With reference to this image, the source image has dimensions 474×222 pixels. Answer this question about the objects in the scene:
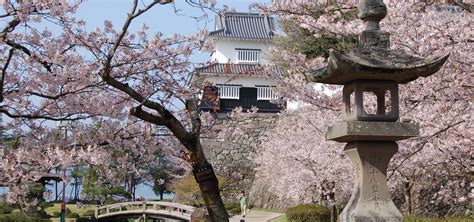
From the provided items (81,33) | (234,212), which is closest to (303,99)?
(81,33)

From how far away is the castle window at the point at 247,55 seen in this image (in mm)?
33312

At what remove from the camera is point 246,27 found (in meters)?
33.9

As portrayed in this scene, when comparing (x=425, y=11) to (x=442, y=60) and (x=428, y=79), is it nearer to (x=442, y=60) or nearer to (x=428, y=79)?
(x=428, y=79)

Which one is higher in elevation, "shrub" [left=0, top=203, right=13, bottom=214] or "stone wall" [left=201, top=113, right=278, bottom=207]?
"stone wall" [left=201, top=113, right=278, bottom=207]

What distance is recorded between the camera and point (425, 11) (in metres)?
7.80

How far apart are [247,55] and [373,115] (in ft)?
91.4

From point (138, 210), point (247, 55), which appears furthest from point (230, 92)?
point (138, 210)

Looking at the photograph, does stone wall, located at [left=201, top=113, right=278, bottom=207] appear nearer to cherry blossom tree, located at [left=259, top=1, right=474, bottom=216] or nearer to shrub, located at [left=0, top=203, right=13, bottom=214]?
shrub, located at [left=0, top=203, right=13, bottom=214]

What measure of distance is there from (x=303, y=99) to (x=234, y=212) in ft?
55.5

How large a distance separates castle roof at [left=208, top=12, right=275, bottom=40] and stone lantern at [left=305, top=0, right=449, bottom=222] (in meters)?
26.9

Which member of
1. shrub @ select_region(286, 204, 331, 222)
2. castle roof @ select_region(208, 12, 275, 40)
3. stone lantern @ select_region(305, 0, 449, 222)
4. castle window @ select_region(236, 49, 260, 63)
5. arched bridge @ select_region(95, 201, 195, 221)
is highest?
castle roof @ select_region(208, 12, 275, 40)

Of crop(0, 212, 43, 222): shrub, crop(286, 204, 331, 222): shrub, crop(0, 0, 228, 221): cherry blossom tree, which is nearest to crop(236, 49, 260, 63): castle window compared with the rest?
crop(0, 212, 43, 222): shrub

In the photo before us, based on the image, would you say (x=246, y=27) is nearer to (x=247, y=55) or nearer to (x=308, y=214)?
(x=247, y=55)

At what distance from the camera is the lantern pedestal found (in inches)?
222
